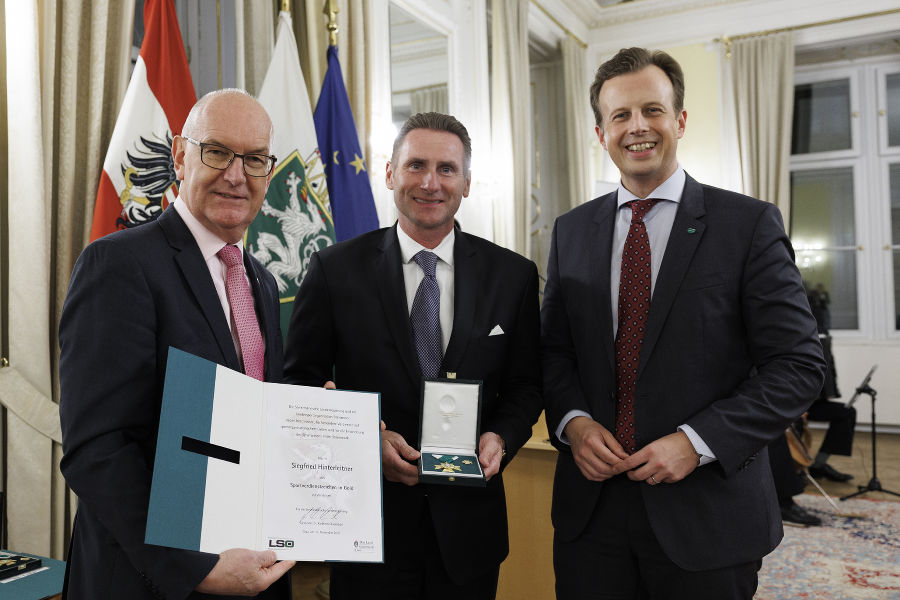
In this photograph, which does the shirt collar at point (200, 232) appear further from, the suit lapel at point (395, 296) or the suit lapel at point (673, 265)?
the suit lapel at point (673, 265)

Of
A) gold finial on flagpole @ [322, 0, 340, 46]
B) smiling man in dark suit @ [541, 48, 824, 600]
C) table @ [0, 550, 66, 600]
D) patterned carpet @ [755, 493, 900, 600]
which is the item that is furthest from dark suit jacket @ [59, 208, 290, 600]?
patterned carpet @ [755, 493, 900, 600]

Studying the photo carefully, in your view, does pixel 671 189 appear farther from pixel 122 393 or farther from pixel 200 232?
pixel 122 393

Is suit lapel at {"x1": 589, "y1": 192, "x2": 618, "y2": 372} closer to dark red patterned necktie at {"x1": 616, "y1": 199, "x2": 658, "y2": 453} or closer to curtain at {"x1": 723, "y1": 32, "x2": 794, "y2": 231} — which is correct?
dark red patterned necktie at {"x1": 616, "y1": 199, "x2": 658, "y2": 453}

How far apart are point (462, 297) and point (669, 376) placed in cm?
53

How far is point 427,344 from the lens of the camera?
170 centimetres

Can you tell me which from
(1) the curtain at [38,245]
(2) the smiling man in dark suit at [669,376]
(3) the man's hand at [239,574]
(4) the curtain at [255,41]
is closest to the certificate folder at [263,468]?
(3) the man's hand at [239,574]

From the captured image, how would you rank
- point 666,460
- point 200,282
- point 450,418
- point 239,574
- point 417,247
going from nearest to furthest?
1. point 239,574
2. point 200,282
3. point 666,460
4. point 450,418
5. point 417,247

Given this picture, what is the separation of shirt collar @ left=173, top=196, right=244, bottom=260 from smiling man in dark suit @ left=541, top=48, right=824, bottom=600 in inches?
34.2

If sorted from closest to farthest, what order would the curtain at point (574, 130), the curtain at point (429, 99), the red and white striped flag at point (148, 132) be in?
the red and white striped flag at point (148, 132)
the curtain at point (429, 99)
the curtain at point (574, 130)

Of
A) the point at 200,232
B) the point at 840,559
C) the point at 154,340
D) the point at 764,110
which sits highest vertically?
the point at 764,110

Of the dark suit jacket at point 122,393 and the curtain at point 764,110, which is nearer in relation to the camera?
the dark suit jacket at point 122,393

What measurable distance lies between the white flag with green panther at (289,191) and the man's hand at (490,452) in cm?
156

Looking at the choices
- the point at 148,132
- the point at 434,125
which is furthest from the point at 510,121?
the point at 434,125

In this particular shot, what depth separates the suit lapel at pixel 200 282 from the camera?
4.16 feet
